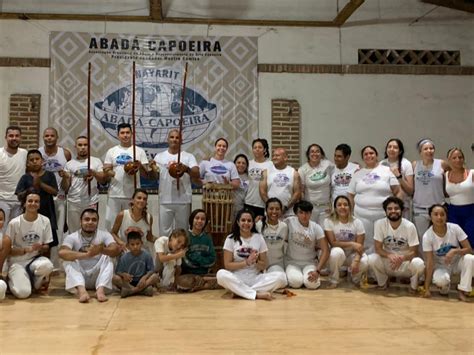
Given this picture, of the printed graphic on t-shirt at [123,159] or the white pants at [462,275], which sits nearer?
the white pants at [462,275]

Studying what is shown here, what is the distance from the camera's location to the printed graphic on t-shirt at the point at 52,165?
5.20 m

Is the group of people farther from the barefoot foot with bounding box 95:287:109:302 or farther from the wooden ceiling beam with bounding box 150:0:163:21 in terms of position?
the wooden ceiling beam with bounding box 150:0:163:21

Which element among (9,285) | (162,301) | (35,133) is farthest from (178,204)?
(35,133)

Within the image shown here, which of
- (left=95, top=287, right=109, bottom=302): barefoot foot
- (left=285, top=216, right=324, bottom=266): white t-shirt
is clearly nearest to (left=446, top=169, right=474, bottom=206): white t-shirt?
(left=285, top=216, right=324, bottom=266): white t-shirt

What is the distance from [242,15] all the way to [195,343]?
5.52 m

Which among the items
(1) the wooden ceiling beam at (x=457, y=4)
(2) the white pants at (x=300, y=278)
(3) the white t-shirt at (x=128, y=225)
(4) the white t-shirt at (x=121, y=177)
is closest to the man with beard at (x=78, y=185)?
(4) the white t-shirt at (x=121, y=177)

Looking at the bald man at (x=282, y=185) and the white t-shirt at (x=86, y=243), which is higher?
the bald man at (x=282, y=185)

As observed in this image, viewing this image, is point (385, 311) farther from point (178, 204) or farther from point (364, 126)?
point (364, 126)

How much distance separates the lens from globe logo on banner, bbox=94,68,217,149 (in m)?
6.80

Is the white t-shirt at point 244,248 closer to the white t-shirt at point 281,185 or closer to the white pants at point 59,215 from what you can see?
the white t-shirt at point 281,185

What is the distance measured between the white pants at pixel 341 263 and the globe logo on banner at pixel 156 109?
3.00 metres

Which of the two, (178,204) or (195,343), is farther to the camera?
(178,204)

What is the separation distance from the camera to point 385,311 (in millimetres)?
3680

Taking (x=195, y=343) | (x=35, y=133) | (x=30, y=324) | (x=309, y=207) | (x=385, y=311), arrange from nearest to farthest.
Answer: (x=195, y=343) < (x=30, y=324) < (x=385, y=311) < (x=309, y=207) < (x=35, y=133)
